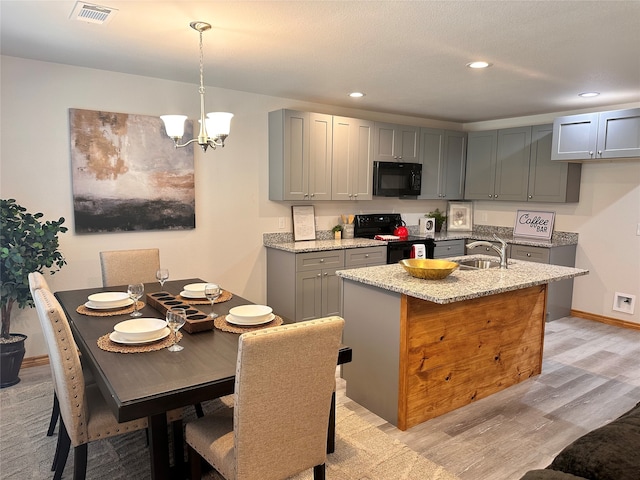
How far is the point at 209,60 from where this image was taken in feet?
10.9

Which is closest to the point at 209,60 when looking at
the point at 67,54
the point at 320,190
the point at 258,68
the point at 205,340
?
the point at 258,68

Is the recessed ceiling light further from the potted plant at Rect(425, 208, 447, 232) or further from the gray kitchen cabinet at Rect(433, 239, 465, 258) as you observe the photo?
the potted plant at Rect(425, 208, 447, 232)

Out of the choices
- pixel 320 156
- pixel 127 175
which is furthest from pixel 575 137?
pixel 127 175

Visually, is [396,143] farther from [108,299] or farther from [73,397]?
[73,397]

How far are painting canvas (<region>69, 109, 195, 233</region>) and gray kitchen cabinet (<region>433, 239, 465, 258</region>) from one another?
298 centimetres

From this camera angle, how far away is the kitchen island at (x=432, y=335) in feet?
8.84

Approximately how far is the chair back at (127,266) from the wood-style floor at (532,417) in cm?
172

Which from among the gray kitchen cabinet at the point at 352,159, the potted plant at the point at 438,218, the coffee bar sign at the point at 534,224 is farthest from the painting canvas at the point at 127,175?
the coffee bar sign at the point at 534,224

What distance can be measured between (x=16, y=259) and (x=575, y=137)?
5.11 meters

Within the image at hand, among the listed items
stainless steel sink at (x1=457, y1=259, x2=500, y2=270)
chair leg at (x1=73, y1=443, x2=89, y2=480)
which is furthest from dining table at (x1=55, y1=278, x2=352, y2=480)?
stainless steel sink at (x1=457, y1=259, x2=500, y2=270)

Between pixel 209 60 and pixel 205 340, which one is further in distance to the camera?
pixel 209 60

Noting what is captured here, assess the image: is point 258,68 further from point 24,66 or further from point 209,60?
point 24,66

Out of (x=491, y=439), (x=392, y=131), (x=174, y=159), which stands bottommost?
(x=491, y=439)

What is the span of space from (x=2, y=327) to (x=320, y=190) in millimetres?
3026
